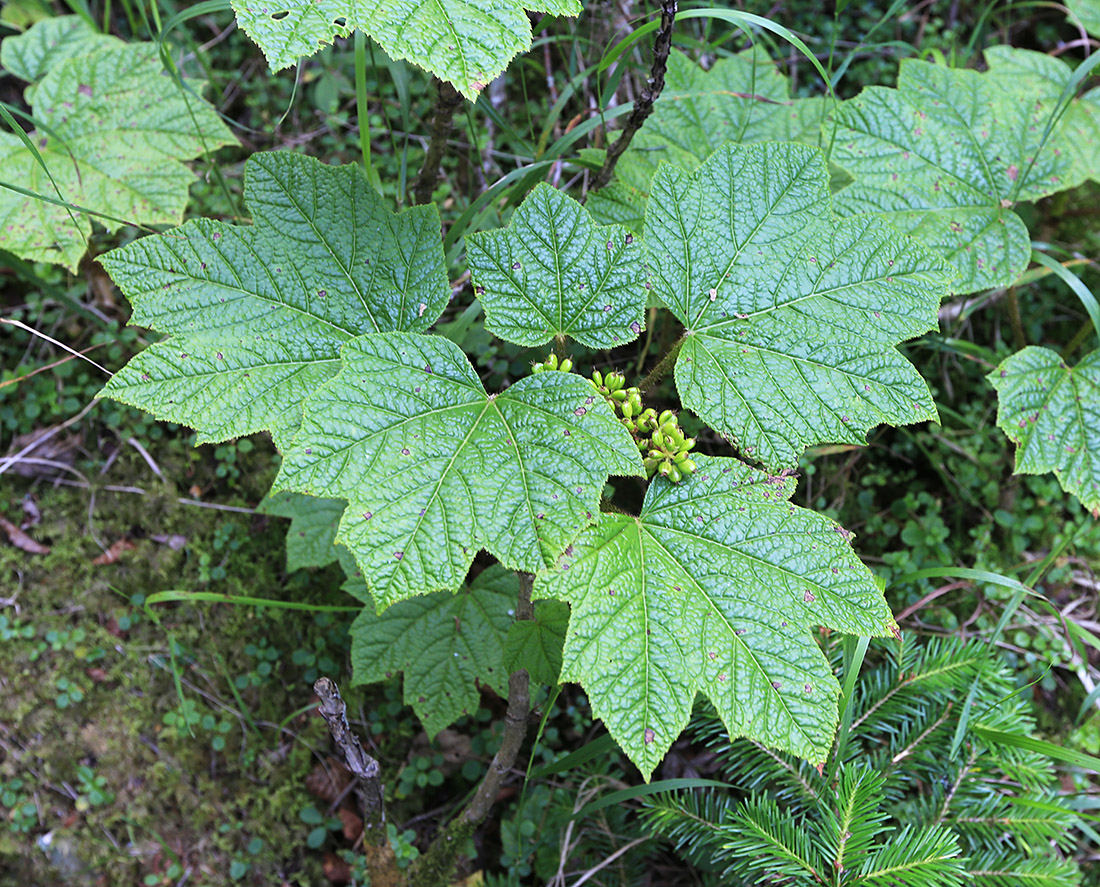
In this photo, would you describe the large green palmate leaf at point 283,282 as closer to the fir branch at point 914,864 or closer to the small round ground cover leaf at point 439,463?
the small round ground cover leaf at point 439,463

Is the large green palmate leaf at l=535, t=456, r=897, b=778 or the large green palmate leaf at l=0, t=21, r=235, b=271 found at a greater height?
the large green palmate leaf at l=0, t=21, r=235, b=271

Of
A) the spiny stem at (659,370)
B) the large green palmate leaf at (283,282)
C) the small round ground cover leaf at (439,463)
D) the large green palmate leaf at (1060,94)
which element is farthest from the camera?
the large green palmate leaf at (1060,94)

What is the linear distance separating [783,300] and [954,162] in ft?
3.49

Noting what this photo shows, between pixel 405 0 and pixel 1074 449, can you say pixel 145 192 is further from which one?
pixel 1074 449

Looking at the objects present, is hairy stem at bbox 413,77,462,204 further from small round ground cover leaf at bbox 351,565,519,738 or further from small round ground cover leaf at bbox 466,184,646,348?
small round ground cover leaf at bbox 351,565,519,738

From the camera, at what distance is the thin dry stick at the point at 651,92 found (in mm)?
1749

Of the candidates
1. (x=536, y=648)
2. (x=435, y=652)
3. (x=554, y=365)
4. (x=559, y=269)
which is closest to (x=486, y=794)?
(x=435, y=652)

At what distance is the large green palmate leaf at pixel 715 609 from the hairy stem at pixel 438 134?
126cm

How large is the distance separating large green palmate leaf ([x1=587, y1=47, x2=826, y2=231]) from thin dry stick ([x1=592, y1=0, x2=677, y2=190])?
59mm

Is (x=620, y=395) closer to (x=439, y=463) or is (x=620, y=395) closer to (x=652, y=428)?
(x=652, y=428)

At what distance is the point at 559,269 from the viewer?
1.64m

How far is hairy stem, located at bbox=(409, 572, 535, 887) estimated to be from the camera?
1.82 m

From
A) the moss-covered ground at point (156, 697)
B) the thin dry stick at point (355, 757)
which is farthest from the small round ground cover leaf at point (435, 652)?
the moss-covered ground at point (156, 697)

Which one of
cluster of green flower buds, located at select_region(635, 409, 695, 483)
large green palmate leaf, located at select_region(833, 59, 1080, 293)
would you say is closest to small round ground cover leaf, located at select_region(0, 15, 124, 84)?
cluster of green flower buds, located at select_region(635, 409, 695, 483)
